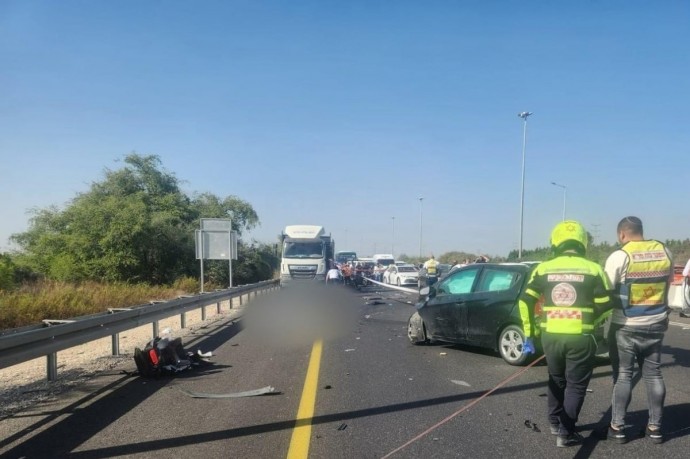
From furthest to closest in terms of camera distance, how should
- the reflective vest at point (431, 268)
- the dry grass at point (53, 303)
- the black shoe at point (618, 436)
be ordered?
the reflective vest at point (431, 268) < the dry grass at point (53, 303) < the black shoe at point (618, 436)

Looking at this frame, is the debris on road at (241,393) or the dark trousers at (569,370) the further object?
the debris on road at (241,393)

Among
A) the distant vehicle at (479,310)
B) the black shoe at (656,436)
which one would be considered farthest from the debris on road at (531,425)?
the distant vehicle at (479,310)

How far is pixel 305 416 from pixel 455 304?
447 centimetres

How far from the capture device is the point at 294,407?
6160 millimetres

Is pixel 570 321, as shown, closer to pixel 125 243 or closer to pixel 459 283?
pixel 459 283

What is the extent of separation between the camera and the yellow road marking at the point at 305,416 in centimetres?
479

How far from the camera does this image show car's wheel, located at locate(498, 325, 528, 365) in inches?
327

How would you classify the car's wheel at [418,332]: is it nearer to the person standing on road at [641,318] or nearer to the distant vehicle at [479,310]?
the distant vehicle at [479,310]

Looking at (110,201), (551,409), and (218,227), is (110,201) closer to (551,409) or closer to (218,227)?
(218,227)

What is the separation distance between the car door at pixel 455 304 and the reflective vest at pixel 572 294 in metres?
4.55

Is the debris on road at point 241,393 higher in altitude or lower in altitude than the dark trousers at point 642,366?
lower

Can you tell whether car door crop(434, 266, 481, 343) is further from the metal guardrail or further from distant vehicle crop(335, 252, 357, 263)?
distant vehicle crop(335, 252, 357, 263)

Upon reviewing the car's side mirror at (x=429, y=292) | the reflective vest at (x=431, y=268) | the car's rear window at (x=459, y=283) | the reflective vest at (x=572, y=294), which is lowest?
the reflective vest at (x=431, y=268)

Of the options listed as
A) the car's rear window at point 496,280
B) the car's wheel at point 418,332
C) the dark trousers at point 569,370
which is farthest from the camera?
the car's wheel at point 418,332
